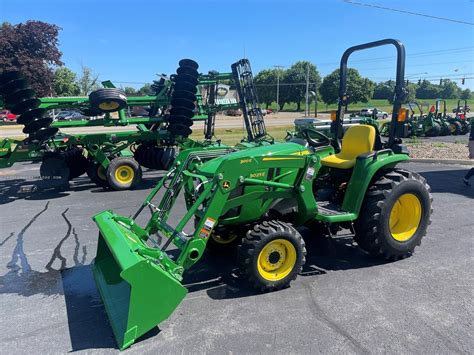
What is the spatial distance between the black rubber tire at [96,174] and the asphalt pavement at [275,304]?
3.77m

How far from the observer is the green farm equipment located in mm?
8289

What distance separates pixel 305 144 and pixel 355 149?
2.75 feet

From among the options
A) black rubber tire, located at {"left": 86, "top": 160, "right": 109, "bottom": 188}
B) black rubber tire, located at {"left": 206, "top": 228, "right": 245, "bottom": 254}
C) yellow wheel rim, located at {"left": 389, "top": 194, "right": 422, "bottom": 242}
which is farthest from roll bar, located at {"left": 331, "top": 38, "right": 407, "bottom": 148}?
black rubber tire, located at {"left": 86, "top": 160, "right": 109, "bottom": 188}

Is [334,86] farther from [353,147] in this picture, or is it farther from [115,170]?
[353,147]

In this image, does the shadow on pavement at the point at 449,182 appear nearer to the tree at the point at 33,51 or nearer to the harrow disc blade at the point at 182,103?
the harrow disc blade at the point at 182,103

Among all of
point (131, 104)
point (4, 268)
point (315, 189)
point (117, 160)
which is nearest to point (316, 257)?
point (315, 189)

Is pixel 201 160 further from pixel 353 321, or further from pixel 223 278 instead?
pixel 353 321

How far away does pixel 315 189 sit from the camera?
500cm

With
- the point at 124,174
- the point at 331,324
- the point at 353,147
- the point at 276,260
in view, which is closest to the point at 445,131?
the point at 124,174

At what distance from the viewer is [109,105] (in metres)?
8.85

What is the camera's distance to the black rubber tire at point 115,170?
9188mm

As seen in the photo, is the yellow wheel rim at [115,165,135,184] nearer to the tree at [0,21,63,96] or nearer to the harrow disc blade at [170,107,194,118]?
Answer: the harrow disc blade at [170,107,194,118]

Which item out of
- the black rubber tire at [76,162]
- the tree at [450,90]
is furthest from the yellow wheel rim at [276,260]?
the tree at [450,90]

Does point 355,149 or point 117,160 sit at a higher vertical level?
point 355,149
